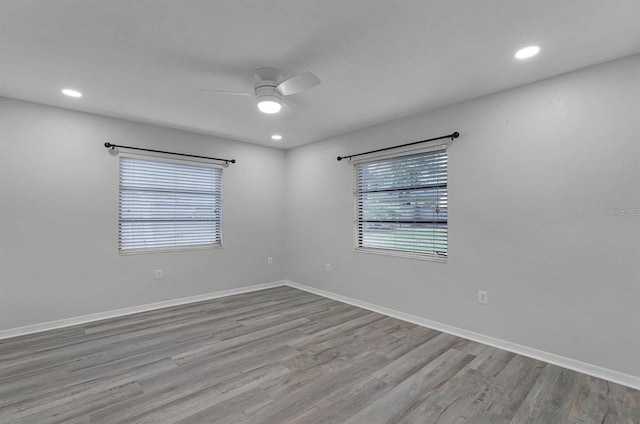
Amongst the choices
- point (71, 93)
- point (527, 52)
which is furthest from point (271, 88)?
point (71, 93)

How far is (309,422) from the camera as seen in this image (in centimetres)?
186

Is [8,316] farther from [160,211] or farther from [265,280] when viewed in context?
[265,280]

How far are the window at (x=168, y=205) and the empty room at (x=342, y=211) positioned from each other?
0.10 feet

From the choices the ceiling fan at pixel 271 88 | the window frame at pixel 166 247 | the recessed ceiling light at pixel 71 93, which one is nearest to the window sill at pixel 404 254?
the window frame at pixel 166 247

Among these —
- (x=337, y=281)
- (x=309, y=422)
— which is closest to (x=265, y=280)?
(x=337, y=281)

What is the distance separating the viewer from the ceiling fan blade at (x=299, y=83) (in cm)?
224

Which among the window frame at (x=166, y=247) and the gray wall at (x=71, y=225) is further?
the window frame at (x=166, y=247)

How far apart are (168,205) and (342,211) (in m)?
2.48

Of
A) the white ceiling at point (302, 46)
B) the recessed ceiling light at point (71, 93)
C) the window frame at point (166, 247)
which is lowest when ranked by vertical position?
the window frame at point (166, 247)

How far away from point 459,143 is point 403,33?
1.61 m

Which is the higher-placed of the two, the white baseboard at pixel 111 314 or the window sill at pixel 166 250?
the window sill at pixel 166 250

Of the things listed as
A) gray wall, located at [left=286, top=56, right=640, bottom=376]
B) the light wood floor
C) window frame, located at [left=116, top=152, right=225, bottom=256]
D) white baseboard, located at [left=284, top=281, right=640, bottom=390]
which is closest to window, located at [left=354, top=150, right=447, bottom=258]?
gray wall, located at [left=286, top=56, right=640, bottom=376]

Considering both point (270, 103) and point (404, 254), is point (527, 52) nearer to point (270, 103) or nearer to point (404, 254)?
point (270, 103)

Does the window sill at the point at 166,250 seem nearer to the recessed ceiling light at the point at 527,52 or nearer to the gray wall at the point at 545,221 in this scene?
the gray wall at the point at 545,221
